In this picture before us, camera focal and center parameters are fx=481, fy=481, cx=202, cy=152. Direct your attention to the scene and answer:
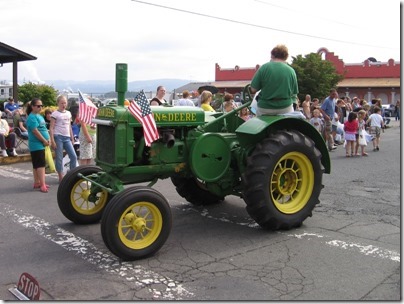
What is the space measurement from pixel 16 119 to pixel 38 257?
10.1m

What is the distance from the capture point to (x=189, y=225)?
606 centimetres

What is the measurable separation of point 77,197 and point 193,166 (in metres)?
1.65

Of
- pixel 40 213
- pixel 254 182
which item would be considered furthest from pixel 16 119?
pixel 254 182

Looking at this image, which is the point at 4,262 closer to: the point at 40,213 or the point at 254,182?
the point at 40,213

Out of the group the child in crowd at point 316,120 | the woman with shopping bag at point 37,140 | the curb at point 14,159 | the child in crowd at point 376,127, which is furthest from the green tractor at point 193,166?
the child in crowd at point 376,127

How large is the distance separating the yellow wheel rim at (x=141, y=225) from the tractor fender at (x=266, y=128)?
4.80 ft

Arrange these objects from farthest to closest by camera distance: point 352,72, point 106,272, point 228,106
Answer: point 352,72 → point 228,106 → point 106,272

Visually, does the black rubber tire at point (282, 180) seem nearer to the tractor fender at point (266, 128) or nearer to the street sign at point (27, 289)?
the tractor fender at point (266, 128)

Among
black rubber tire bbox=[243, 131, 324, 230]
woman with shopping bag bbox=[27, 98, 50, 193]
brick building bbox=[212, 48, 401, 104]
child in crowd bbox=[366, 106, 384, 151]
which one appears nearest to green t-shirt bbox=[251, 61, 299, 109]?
black rubber tire bbox=[243, 131, 324, 230]

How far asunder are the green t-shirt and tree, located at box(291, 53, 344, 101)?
1508 inches

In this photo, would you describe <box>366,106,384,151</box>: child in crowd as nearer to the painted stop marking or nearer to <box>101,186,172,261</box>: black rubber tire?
<box>101,186,172,261</box>: black rubber tire

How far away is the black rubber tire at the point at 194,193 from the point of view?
683 centimetres

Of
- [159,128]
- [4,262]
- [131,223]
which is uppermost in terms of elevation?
[159,128]

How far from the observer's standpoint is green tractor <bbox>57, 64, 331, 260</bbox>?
16.2 feet
